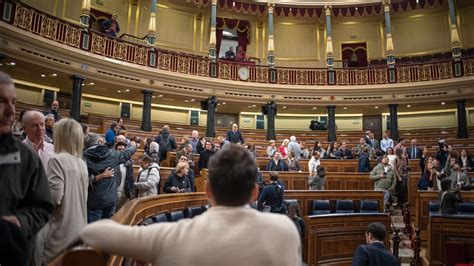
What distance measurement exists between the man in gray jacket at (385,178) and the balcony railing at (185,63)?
8175 mm

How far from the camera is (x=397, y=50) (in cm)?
1728

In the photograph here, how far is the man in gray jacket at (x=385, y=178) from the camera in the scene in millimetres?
7133

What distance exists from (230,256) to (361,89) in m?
14.9

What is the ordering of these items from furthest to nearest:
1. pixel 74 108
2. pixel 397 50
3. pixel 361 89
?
pixel 397 50 < pixel 361 89 < pixel 74 108

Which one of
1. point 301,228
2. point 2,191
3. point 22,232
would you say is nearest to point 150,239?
point 22,232

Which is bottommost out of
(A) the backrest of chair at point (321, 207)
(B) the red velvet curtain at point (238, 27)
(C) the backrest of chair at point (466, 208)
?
(A) the backrest of chair at point (321, 207)

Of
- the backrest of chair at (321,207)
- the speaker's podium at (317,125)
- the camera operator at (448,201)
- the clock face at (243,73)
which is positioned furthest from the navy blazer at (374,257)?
the speaker's podium at (317,125)

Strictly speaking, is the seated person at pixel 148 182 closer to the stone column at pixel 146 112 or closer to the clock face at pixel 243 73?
the stone column at pixel 146 112

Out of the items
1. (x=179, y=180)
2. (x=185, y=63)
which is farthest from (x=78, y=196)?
(x=185, y=63)

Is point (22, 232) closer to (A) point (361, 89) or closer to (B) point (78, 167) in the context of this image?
(B) point (78, 167)

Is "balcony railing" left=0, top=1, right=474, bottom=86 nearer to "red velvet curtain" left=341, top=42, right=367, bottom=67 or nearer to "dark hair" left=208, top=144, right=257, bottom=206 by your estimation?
"red velvet curtain" left=341, top=42, right=367, bottom=67

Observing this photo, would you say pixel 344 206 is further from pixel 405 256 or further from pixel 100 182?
pixel 100 182

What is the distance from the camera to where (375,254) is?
3053 millimetres

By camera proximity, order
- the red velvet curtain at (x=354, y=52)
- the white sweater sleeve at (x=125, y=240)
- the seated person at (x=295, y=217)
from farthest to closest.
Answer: the red velvet curtain at (x=354, y=52), the seated person at (x=295, y=217), the white sweater sleeve at (x=125, y=240)
